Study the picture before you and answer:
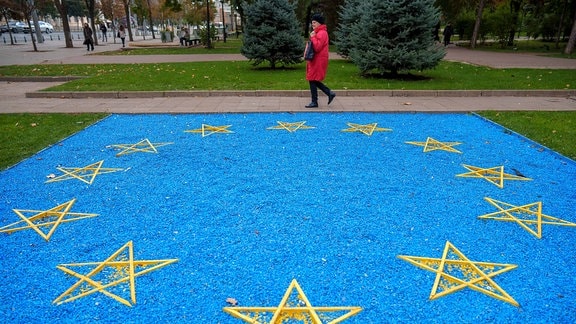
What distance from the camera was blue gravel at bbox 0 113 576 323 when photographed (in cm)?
301

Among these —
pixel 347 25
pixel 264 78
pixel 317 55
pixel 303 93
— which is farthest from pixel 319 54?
pixel 347 25

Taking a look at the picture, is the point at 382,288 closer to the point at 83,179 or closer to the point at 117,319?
the point at 117,319

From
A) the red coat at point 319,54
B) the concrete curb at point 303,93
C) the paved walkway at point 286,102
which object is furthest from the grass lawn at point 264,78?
the red coat at point 319,54

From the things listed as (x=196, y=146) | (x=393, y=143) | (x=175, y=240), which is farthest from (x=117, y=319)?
(x=393, y=143)

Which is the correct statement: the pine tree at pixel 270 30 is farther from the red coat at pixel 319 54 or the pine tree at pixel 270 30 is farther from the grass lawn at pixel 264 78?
the red coat at pixel 319 54

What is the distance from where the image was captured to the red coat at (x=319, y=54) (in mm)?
→ 8906

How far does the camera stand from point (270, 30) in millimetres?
15578

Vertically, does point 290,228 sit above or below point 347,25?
below

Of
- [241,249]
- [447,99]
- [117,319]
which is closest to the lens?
[117,319]

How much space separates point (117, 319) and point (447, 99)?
10.2 meters

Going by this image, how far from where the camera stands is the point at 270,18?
51.7 ft

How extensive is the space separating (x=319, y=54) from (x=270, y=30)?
709cm

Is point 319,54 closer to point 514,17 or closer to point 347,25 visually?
point 347,25

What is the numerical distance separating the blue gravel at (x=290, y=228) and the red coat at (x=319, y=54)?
271 centimetres
